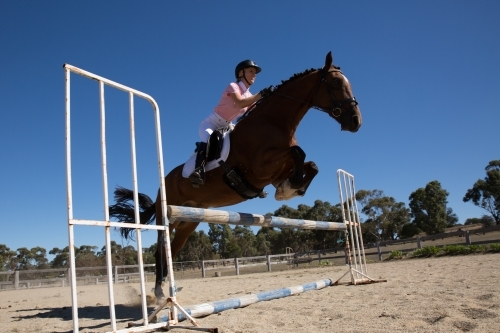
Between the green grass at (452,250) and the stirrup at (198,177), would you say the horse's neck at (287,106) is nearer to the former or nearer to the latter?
the stirrup at (198,177)

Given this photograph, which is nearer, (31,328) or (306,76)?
(31,328)

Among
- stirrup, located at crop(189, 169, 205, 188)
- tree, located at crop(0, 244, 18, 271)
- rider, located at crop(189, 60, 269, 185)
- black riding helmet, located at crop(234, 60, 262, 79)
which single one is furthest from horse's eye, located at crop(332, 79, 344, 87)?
tree, located at crop(0, 244, 18, 271)

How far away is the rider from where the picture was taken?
169 inches

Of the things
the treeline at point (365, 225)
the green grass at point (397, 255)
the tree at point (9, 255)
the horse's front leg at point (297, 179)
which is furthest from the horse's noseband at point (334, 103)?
the tree at point (9, 255)

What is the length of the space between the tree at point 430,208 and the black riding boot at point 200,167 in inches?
1698

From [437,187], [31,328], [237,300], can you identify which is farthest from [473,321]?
[437,187]

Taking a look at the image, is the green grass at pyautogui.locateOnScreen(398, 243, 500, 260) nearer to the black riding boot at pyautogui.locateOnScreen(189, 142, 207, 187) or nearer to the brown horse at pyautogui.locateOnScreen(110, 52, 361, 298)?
the brown horse at pyautogui.locateOnScreen(110, 52, 361, 298)

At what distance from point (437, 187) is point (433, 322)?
1838 inches

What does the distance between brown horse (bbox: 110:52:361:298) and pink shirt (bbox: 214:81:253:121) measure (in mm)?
175

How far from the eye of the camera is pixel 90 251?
5362 cm

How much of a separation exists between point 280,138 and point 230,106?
861mm

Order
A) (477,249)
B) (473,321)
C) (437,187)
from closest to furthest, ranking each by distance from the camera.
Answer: (473,321) → (477,249) → (437,187)

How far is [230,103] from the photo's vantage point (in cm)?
459

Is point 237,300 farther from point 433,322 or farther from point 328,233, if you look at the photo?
point 328,233
